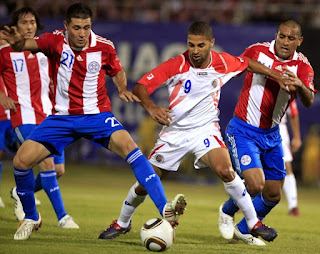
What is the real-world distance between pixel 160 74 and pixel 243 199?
5.36 feet

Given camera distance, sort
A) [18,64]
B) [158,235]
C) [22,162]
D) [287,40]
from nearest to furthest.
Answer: [158,235]
[22,162]
[287,40]
[18,64]

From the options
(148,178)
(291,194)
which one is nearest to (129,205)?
(148,178)

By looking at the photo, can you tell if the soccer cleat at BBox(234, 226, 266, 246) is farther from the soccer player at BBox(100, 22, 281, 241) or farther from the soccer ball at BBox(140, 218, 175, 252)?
the soccer ball at BBox(140, 218, 175, 252)

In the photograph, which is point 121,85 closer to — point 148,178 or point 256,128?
point 148,178

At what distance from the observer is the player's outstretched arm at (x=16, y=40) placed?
701 centimetres

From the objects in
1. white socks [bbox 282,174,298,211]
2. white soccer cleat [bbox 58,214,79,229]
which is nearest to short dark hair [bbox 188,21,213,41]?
white soccer cleat [bbox 58,214,79,229]

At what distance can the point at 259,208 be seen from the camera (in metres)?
8.13

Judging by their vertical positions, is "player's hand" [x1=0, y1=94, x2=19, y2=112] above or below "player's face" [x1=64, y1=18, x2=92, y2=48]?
below

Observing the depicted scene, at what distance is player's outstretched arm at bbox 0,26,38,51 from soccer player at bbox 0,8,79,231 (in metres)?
1.42

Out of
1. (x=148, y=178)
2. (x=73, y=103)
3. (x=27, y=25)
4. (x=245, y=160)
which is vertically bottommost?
(x=245, y=160)

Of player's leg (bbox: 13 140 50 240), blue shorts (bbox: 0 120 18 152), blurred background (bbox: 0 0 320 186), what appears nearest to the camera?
player's leg (bbox: 13 140 50 240)

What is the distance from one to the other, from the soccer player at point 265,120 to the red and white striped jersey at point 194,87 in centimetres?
50

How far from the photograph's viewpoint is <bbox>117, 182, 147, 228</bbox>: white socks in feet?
25.2

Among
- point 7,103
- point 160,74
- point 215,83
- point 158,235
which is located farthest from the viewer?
point 215,83
